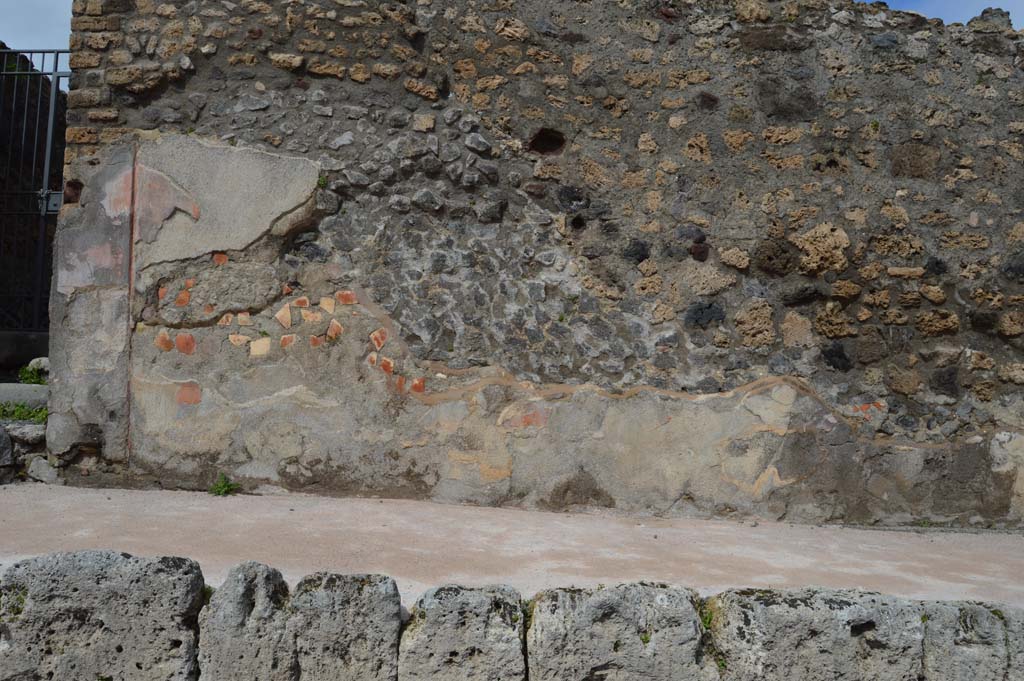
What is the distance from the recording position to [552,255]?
4.27 meters

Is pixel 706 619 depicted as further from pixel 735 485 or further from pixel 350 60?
pixel 350 60

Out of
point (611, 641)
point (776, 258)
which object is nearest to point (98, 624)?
point (611, 641)

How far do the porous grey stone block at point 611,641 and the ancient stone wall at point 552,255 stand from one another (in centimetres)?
178

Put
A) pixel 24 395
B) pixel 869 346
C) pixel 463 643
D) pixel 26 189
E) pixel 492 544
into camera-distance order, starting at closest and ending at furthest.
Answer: pixel 463 643 < pixel 492 544 < pixel 869 346 < pixel 24 395 < pixel 26 189

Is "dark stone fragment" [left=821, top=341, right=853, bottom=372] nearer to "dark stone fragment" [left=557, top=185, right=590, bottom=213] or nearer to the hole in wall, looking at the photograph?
"dark stone fragment" [left=557, top=185, right=590, bottom=213]

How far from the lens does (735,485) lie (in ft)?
13.3

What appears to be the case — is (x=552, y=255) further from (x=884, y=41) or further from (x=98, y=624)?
(x=98, y=624)

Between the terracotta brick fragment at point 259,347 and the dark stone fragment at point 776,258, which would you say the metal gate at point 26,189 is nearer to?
the terracotta brick fragment at point 259,347

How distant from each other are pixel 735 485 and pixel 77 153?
3655 mm

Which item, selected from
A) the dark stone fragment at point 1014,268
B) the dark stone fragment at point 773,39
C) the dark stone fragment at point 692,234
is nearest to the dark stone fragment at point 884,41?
the dark stone fragment at point 773,39

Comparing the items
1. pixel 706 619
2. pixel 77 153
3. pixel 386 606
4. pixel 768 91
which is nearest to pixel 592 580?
pixel 706 619

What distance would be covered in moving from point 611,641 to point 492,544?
103 cm

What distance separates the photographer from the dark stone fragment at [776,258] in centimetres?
425

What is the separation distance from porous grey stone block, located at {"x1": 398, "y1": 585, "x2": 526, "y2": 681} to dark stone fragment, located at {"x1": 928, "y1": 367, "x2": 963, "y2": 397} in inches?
114
